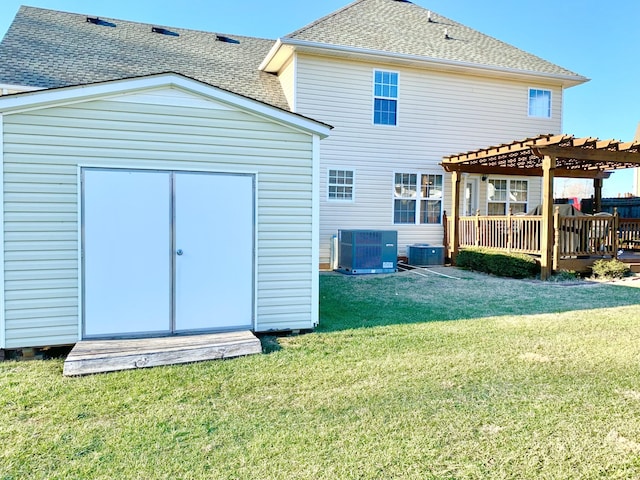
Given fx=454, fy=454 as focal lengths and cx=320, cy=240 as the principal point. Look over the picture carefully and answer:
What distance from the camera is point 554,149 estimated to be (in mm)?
9312

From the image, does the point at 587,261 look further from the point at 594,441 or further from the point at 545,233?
the point at 594,441

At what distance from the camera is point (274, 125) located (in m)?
5.36

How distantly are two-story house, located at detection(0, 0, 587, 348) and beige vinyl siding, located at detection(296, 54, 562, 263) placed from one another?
0.13ft

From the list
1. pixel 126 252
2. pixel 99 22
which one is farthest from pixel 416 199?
pixel 99 22

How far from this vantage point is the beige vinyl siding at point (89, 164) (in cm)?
455

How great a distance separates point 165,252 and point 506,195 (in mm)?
11767

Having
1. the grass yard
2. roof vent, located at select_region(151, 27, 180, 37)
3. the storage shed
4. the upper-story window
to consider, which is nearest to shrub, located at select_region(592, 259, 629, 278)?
the grass yard

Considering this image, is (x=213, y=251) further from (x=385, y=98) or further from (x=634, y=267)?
(x=634, y=267)

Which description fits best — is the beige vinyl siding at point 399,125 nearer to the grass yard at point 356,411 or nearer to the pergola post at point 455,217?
the pergola post at point 455,217

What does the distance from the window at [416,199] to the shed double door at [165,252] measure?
803 centimetres

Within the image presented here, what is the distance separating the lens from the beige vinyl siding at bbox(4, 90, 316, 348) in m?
4.55

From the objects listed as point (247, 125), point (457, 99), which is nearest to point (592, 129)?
point (457, 99)

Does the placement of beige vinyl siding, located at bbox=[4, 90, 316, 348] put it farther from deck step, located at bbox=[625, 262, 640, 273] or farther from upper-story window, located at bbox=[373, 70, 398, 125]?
deck step, located at bbox=[625, 262, 640, 273]

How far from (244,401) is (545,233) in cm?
826
